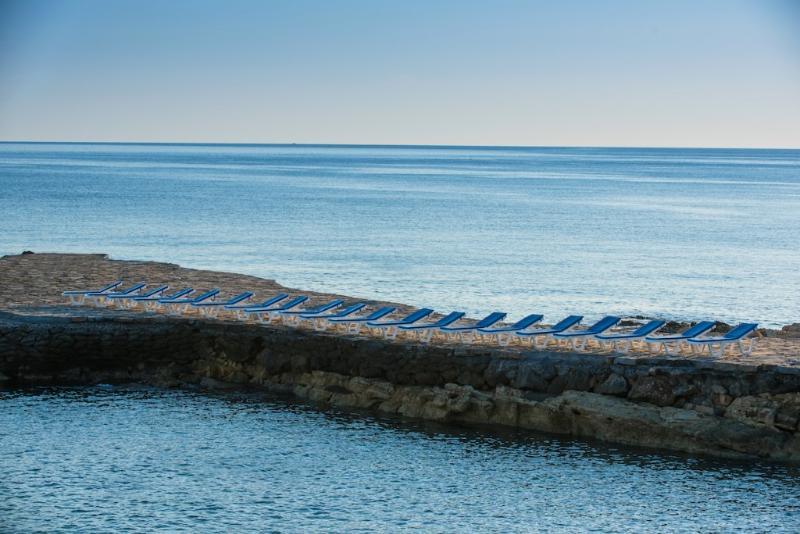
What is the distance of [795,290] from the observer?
4912 cm

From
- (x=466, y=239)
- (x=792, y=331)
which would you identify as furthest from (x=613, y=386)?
(x=466, y=239)

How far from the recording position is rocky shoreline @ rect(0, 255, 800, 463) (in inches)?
953

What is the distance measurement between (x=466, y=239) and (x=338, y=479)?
161 feet

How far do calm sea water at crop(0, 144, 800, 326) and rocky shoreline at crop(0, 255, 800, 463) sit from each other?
486 inches

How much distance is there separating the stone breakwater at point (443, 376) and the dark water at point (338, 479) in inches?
29.9

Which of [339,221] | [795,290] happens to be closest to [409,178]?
[339,221]

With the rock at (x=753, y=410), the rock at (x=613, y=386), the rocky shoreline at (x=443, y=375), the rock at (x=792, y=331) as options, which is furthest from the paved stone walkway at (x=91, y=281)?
the rock at (x=753, y=410)

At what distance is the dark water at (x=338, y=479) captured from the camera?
2034cm

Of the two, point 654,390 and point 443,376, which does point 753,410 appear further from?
point 443,376

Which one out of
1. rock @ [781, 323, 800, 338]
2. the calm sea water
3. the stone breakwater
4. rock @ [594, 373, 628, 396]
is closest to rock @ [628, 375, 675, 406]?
the stone breakwater

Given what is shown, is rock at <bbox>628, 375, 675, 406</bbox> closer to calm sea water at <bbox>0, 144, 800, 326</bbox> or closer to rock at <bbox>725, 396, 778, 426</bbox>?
rock at <bbox>725, 396, 778, 426</bbox>

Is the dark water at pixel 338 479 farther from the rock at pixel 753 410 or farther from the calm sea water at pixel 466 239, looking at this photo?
the calm sea water at pixel 466 239

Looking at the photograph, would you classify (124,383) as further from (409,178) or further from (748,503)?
(409,178)

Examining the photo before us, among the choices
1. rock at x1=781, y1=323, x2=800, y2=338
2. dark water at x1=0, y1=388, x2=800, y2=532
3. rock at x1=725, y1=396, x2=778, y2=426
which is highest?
rock at x1=781, y1=323, x2=800, y2=338
